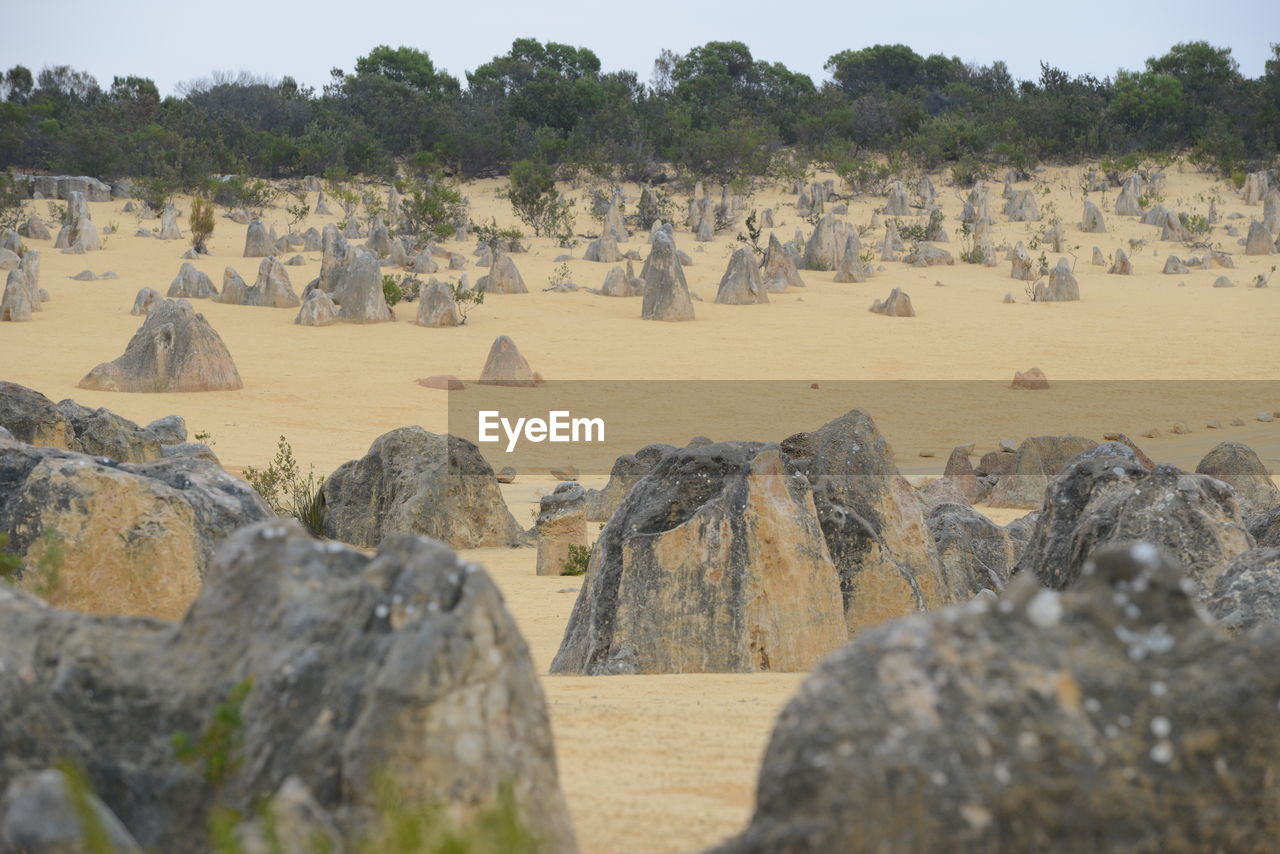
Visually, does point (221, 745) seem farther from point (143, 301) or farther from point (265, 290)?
point (265, 290)

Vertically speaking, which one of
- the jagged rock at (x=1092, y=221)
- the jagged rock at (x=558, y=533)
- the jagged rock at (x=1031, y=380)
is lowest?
the jagged rock at (x=558, y=533)

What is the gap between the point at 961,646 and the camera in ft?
6.51

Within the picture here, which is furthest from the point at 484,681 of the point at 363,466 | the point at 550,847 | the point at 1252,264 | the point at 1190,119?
the point at 1190,119

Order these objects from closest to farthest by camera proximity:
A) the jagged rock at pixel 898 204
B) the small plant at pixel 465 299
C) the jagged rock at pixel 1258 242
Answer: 1. the small plant at pixel 465 299
2. the jagged rock at pixel 1258 242
3. the jagged rock at pixel 898 204

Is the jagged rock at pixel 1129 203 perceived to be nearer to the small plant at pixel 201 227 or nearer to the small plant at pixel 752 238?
the small plant at pixel 752 238

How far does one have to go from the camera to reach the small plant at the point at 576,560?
878 cm

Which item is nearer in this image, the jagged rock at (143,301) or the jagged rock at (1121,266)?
the jagged rock at (143,301)

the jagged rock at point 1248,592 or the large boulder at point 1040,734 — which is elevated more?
the large boulder at point 1040,734

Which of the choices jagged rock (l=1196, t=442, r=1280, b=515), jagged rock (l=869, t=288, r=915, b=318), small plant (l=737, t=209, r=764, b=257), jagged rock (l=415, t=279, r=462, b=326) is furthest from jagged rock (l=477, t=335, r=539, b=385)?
small plant (l=737, t=209, r=764, b=257)

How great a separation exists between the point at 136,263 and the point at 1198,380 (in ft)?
61.2

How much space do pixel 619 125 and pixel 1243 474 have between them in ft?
115

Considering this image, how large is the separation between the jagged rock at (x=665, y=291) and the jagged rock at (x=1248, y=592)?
18190 millimetres

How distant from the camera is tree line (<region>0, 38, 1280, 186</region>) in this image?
1560 inches

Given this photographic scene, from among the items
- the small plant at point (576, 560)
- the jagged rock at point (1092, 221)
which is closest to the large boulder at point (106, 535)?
the small plant at point (576, 560)
